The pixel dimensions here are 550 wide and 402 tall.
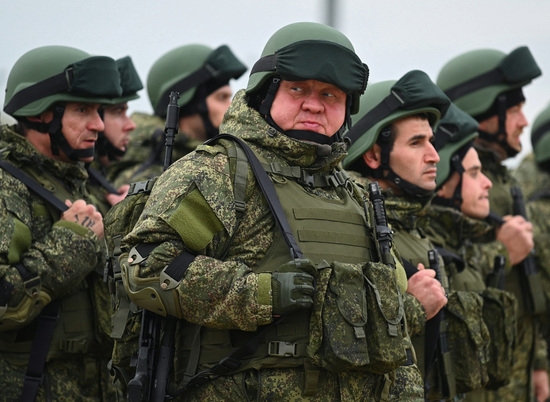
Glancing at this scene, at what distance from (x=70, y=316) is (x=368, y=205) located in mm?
1893

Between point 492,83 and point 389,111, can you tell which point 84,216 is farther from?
point 492,83

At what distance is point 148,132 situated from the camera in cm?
967

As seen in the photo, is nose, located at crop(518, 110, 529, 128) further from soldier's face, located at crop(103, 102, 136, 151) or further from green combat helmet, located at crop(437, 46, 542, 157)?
soldier's face, located at crop(103, 102, 136, 151)

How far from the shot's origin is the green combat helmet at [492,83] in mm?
8797

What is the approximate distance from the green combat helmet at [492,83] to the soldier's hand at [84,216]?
3804 millimetres

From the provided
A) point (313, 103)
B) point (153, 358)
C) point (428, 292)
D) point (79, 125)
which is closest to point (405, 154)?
point (428, 292)

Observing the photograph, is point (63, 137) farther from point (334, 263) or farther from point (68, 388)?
point (334, 263)

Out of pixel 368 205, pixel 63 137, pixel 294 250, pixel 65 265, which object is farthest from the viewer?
pixel 63 137

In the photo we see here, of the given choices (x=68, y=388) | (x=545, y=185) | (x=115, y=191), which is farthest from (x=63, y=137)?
(x=545, y=185)

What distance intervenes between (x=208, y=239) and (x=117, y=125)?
3.45m

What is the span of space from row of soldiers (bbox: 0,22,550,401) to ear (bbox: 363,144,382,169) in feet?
0.08

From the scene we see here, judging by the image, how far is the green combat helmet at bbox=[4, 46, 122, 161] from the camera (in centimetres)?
630

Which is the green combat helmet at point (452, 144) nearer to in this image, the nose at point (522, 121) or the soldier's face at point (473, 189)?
the soldier's face at point (473, 189)

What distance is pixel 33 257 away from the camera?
18.6 ft
